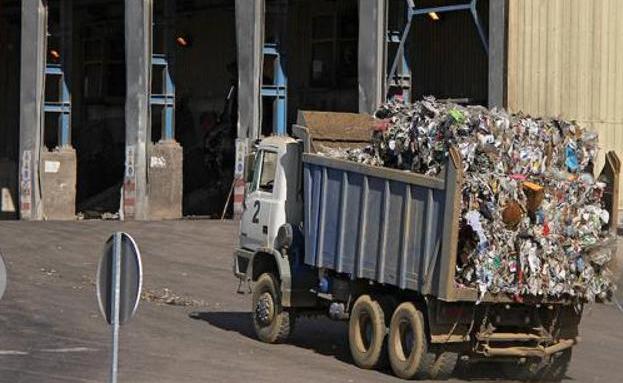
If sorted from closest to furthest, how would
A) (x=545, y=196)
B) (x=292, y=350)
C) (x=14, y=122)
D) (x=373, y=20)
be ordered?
(x=545, y=196) < (x=292, y=350) < (x=373, y=20) < (x=14, y=122)

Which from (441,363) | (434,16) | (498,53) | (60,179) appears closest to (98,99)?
(60,179)

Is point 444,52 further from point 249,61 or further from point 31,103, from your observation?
point 31,103

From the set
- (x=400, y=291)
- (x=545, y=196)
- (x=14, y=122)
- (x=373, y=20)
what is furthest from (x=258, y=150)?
(x=14, y=122)

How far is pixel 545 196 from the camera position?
1520cm

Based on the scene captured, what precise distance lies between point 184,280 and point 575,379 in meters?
11.5

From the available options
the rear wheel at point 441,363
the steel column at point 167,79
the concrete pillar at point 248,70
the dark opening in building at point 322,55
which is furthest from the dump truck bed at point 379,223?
the steel column at point 167,79

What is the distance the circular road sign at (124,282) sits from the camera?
10.6m

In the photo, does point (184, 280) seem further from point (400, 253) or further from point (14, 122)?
point (14, 122)

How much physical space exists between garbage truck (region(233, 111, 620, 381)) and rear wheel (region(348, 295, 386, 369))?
0.04ft

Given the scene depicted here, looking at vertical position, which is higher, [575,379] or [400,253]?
[400,253]

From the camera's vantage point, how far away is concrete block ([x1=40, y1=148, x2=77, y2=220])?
43.3m

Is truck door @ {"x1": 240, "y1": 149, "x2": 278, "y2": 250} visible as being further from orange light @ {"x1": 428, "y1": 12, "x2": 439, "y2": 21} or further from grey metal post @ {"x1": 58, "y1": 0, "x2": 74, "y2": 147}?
grey metal post @ {"x1": 58, "y1": 0, "x2": 74, "y2": 147}

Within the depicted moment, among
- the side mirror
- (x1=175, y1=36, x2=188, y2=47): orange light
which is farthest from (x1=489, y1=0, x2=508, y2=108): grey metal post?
(x1=175, y1=36, x2=188, y2=47): orange light

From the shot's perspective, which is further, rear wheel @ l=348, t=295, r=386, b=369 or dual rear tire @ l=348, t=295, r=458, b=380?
rear wheel @ l=348, t=295, r=386, b=369
